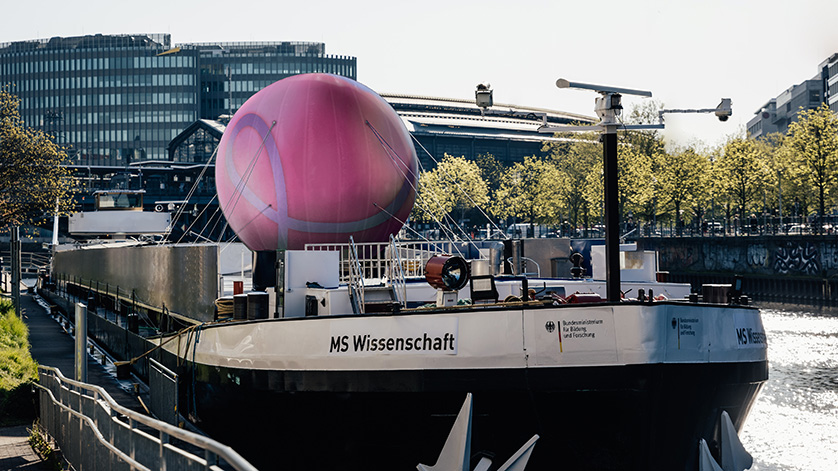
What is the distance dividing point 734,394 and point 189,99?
193526mm

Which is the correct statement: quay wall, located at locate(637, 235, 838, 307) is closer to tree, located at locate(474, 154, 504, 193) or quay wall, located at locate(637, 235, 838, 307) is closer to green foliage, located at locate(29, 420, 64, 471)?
green foliage, located at locate(29, 420, 64, 471)

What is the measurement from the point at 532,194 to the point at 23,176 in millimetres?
80990

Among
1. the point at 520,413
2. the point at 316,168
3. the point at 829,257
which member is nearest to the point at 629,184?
the point at 829,257

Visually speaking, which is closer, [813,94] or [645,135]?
[645,135]

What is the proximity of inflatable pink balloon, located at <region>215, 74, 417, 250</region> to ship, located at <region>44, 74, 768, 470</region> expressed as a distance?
197cm

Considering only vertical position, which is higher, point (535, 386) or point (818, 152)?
point (818, 152)

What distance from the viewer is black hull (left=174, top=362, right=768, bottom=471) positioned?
13.5m

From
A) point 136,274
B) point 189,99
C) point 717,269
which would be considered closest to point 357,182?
point 136,274

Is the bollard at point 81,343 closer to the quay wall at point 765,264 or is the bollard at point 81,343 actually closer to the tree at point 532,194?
the quay wall at point 765,264

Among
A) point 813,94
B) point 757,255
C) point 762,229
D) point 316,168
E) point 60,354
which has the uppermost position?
point 813,94

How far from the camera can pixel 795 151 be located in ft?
259

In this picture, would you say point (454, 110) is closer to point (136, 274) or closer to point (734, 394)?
point (136, 274)

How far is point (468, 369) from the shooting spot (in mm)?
14281

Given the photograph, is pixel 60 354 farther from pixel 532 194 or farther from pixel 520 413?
pixel 532 194
